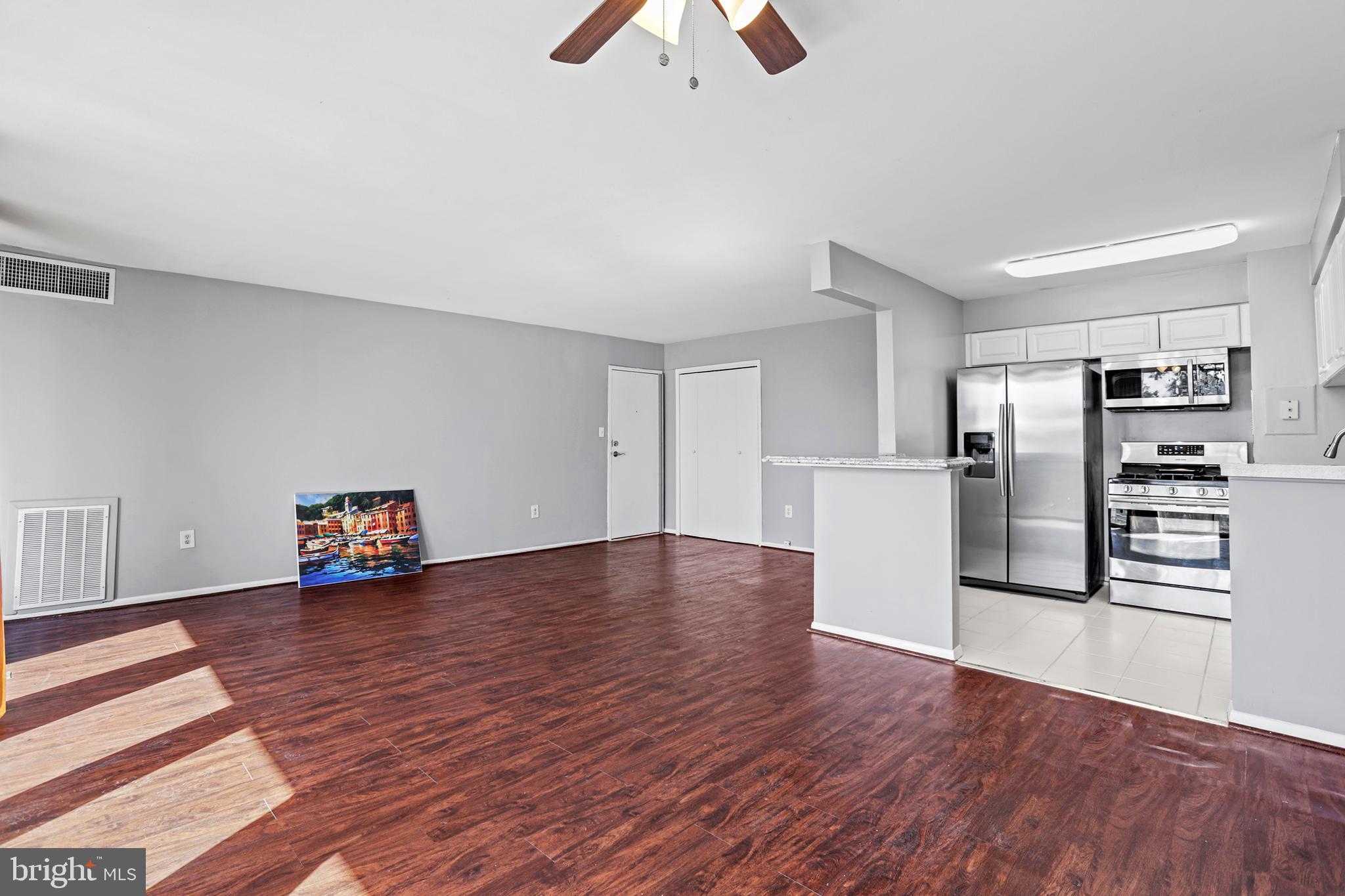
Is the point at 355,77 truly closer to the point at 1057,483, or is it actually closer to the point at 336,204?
the point at 336,204

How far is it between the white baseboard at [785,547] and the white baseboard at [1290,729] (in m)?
3.88

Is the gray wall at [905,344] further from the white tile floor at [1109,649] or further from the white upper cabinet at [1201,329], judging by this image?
the white upper cabinet at [1201,329]

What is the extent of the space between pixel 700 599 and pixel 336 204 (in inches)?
132

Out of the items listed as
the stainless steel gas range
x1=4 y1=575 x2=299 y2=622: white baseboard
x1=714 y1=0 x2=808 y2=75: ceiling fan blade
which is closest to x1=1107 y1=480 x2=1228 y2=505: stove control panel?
the stainless steel gas range

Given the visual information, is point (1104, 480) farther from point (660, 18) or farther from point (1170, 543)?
point (660, 18)

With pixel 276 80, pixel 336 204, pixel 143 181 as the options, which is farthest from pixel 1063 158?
pixel 143 181

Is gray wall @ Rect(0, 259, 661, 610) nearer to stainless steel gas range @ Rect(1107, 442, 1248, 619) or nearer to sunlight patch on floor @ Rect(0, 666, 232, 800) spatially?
sunlight patch on floor @ Rect(0, 666, 232, 800)

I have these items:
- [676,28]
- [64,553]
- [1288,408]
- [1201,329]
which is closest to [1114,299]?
[1201,329]

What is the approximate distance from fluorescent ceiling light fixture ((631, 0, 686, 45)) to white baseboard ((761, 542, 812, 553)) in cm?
521

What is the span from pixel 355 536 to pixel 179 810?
140 inches

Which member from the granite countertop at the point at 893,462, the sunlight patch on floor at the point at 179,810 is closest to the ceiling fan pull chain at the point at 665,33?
the granite countertop at the point at 893,462

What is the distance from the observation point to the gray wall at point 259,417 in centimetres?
405

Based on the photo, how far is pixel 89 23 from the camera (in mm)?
1822

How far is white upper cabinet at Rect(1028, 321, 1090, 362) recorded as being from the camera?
4758 millimetres
